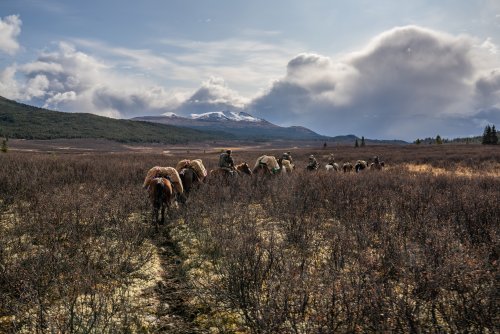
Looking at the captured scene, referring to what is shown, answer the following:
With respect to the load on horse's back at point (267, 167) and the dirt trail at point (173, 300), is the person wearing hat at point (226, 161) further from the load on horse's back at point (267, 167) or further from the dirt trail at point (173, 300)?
the dirt trail at point (173, 300)

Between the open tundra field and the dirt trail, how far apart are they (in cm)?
2

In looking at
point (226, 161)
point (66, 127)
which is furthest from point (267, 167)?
point (66, 127)

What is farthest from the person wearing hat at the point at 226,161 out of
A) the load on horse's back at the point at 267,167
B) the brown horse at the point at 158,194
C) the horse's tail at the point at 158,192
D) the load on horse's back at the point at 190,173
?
the horse's tail at the point at 158,192

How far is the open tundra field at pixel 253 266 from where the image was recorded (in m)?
3.64

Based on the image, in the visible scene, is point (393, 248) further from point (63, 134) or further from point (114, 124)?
point (114, 124)

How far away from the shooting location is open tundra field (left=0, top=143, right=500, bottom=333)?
364 centimetres

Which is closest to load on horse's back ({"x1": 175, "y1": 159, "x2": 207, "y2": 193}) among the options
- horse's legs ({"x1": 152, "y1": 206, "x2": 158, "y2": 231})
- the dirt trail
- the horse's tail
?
horse's legs ({"x1": 152, "y1": 206, "x2": 158, "y2": 231})

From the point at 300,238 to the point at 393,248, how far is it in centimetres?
175

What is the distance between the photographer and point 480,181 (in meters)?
12.1

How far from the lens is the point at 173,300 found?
4.76 meters

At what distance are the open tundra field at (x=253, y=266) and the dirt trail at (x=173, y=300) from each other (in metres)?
0.02

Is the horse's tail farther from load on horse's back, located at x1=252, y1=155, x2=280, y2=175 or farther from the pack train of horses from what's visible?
load on horse's back, located at x1=252, y1=155, x2=280, y2=175

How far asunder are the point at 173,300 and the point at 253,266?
1.33m

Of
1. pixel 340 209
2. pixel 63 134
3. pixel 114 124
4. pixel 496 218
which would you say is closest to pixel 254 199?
pixel 340 209
